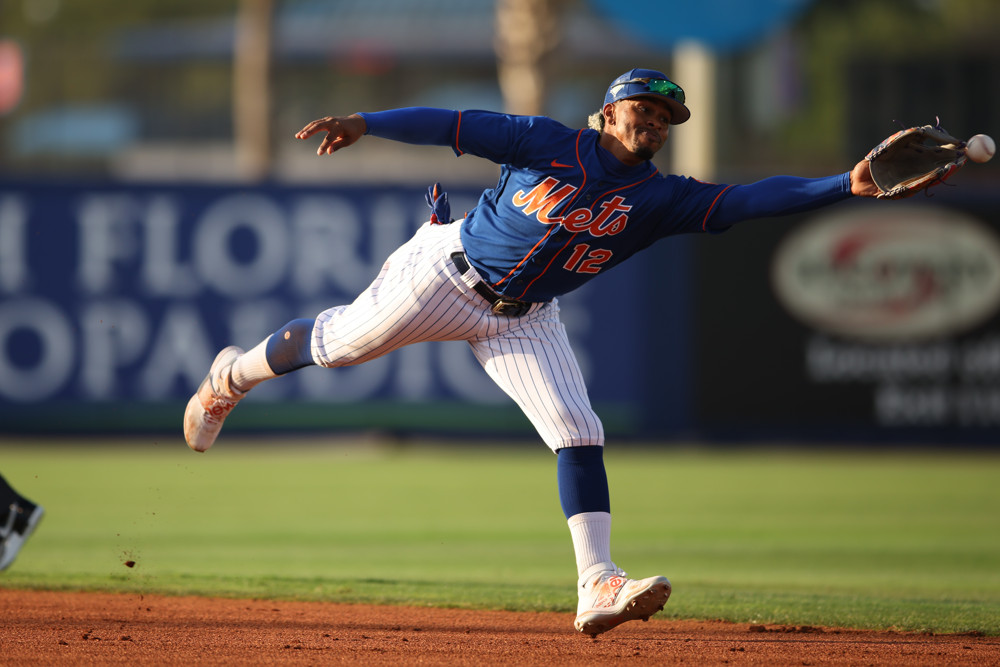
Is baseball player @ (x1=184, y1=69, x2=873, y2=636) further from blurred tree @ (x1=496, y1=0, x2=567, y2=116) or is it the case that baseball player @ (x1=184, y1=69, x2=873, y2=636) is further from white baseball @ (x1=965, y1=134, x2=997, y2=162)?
blurred tree @ (x1=496, y1=0, x2=567, y2=116)

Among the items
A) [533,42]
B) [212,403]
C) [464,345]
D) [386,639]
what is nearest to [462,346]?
[464,345]

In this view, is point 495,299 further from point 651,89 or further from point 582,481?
point 651,89

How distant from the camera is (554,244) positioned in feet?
16.2

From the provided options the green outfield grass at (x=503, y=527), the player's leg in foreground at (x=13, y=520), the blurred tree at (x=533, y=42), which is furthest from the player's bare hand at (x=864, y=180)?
the blurred tree at (x=533, y=42)

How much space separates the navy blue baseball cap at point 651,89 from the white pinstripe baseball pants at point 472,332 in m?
0.89

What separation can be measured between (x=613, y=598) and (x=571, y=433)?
0.66 meters

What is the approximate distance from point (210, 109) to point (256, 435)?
70.6 feet

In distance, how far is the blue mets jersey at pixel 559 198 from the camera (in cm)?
486

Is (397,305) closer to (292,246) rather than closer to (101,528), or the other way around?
(101,528)

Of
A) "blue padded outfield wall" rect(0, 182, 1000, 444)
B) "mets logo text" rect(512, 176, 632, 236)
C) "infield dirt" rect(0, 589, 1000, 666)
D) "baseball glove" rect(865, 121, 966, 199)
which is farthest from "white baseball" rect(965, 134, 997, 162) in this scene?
"blue padded outfield wall" rect(0, 182, 1000, 444)

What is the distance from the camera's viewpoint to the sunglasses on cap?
4758 mm

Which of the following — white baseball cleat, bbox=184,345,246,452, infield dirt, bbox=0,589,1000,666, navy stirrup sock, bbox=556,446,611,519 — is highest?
white baseball cleat, bbox=184,345,246,452

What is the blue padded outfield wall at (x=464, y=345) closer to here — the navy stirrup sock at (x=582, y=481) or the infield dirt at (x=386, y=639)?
the infield dirt at (x=386, y=639)

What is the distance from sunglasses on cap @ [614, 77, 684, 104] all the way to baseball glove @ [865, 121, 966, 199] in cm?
71
